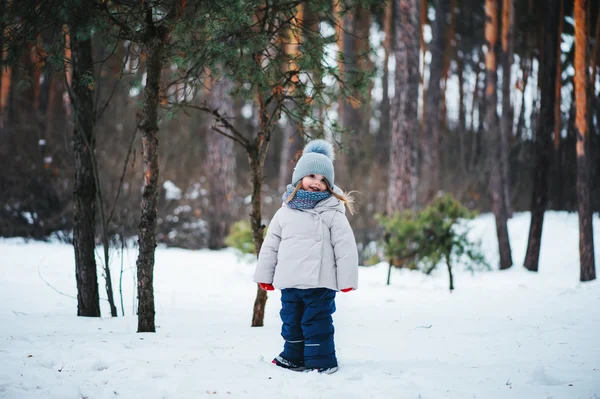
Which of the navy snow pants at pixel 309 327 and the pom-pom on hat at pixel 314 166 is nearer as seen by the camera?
the navy snow pants at pixel 309 327

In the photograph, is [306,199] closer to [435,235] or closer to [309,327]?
[309,327]

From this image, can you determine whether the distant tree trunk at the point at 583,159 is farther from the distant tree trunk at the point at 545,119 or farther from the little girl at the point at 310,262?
the little girl at the point at 310,262

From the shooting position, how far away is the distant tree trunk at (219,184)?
41.5 ft

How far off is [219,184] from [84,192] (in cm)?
758

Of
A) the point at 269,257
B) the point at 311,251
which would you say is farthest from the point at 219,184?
the point at 311,251

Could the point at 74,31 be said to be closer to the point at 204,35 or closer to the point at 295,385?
the point at 204,35

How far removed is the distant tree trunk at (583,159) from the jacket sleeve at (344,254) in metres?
6.66

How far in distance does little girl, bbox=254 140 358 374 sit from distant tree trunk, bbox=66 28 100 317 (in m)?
2.40

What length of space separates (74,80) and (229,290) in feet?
12.5

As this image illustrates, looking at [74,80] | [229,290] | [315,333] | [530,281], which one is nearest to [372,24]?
[530,281]

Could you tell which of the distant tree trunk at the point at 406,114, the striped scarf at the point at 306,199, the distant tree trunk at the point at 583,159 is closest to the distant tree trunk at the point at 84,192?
the striped scarf at the point at 306,199

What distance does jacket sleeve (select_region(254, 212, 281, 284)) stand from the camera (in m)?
3.80

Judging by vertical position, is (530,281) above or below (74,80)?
below

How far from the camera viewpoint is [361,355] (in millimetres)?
4113
